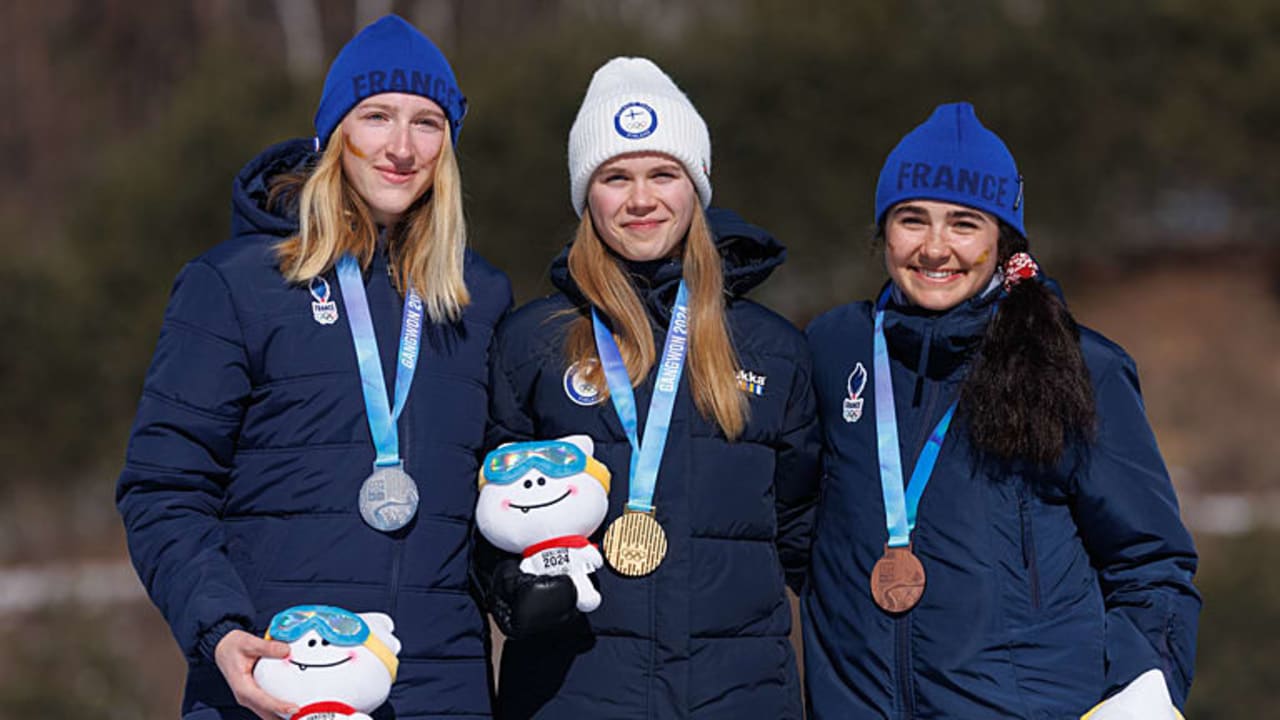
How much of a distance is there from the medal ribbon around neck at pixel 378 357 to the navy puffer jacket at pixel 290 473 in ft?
0.09

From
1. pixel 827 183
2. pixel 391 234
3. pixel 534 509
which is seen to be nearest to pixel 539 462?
pixel 534 509

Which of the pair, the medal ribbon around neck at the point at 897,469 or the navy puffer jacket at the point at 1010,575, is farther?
the medal ribbon around neck at the point at 897,469

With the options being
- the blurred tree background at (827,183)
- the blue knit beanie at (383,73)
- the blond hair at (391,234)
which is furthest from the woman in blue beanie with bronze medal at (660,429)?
the blurred tree background at (827,183)

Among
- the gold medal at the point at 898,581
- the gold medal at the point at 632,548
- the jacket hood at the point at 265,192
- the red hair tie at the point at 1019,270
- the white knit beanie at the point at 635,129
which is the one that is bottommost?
the gold medal at the point at 898,581

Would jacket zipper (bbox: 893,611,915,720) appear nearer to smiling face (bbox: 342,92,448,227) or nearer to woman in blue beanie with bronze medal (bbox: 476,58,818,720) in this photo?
woman in blue beanie with bronze medal (bbox: 476,58,818,720)

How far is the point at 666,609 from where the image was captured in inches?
141

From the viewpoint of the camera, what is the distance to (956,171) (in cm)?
384

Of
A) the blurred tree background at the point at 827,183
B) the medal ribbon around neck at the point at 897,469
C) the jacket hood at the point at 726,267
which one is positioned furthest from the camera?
the blurred tree background at the point at 827,183

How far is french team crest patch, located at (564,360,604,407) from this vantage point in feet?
12.3

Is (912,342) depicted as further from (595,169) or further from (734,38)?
(734,38)

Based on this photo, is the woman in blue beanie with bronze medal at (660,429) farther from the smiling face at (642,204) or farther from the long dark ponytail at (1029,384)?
the long dark ponytail at (1029,384)

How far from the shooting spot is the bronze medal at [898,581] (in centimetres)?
360

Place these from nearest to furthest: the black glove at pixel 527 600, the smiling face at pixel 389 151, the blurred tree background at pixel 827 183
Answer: the black glove at pixel 527 600 → the smiling face at pixel 389 151 → the blurred tree background at pixel 827 183

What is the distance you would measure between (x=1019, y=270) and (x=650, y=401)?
968 millimetres
